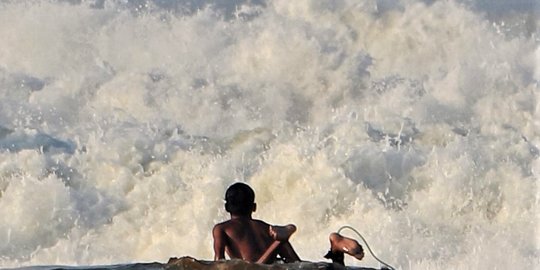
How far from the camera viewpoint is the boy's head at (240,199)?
3842 mm

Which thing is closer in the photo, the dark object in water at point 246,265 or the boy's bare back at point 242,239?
the dark object in water at point 246,265

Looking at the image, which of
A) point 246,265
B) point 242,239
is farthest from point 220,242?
point 246,265

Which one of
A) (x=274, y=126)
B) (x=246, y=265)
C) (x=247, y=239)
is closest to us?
(x=246, y=265)

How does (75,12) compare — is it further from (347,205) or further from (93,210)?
(347,205)

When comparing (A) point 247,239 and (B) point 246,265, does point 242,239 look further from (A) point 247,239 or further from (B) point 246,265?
(B) point 246,265

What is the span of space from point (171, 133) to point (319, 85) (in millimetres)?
1288

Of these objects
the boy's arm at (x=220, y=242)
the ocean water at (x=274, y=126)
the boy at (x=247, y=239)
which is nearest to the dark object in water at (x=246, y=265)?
the boy at (x=247, y=239)

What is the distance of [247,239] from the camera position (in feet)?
12.6

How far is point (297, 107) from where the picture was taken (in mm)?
8617

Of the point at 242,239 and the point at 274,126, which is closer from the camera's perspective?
the point at 242,239

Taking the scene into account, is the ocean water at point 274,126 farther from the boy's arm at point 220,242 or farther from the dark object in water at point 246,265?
the dark object in water at point 246,265

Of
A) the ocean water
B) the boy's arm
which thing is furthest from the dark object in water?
the ocean water

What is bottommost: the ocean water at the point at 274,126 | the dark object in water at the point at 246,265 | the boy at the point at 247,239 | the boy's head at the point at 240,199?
the dark object in water at the point at 246,265

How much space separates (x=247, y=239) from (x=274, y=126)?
464cm
